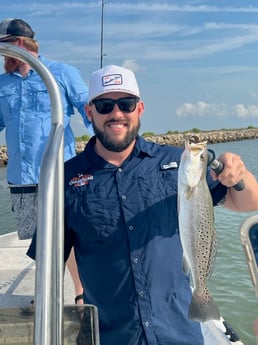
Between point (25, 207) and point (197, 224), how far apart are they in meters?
2.17

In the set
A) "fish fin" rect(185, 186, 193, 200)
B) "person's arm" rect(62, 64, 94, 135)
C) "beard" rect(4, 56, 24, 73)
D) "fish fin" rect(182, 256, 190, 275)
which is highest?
"beard" rect(4, 56, 24, 73)

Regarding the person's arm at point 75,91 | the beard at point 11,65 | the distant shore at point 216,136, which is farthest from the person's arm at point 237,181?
the distant shore at point 216,136

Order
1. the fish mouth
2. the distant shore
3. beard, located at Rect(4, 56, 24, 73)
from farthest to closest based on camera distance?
1. the distant shore
2. beard, located at Rect(4, 56, 24, 73)
3. the fish mouth

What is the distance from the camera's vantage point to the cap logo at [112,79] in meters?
2.55

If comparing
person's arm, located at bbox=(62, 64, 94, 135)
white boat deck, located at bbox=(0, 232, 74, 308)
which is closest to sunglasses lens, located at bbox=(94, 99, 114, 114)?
person's arm, located at bbox=(62, 64, 94, 135)

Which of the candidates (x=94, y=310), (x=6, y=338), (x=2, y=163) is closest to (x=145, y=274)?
(x=94, y=310)

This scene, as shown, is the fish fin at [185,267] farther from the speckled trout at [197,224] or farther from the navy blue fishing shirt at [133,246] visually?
the navy blue fishing shirt at [133,246]

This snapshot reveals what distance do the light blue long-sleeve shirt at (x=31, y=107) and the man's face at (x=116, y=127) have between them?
1287 millimetres

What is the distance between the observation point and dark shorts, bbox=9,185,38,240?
3.95 metres

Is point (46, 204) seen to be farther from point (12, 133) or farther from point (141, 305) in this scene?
point (12, 133)

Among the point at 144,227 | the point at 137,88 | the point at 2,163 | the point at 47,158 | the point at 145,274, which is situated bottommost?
the point at 145,274

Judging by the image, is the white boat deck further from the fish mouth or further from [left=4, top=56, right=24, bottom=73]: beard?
the fish mouth

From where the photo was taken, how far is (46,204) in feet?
4.36

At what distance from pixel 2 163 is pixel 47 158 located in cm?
3324
